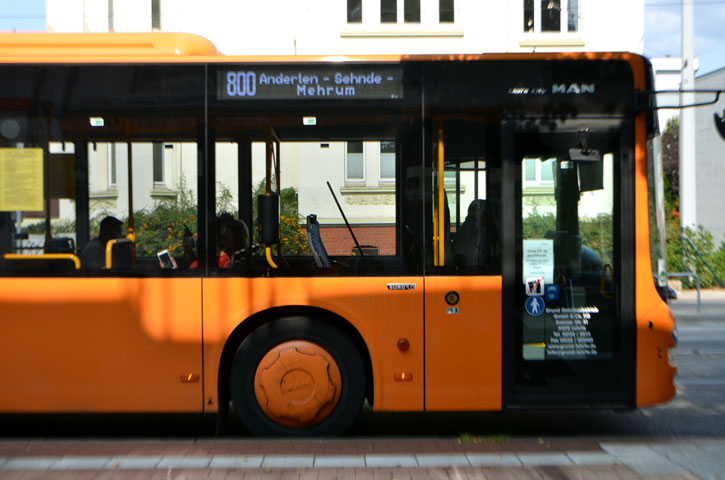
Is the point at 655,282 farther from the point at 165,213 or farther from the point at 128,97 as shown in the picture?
the point at 128,97

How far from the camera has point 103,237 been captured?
5.76 metres

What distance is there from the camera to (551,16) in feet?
71.9

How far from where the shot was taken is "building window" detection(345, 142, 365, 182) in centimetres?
573

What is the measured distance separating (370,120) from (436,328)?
1.67 m

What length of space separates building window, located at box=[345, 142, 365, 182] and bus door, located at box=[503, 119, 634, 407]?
1101 millimetres

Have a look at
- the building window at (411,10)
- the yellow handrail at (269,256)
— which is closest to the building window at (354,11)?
the building window at (411,10)

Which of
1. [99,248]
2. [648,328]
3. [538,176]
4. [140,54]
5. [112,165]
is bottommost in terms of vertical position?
[648,328]

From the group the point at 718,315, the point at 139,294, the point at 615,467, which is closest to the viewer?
the point at 615,467

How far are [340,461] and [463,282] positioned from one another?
1620 millimetres

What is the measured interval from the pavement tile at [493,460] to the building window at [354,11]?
18246 millimetres

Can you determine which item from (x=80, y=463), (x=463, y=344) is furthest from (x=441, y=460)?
(x=80, y=463)

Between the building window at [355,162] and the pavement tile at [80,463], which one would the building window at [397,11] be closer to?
the building window at [355,162]

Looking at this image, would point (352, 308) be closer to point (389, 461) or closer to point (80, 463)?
point (389, 461)

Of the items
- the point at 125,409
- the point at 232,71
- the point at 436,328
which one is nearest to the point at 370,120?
the point at 232,71
